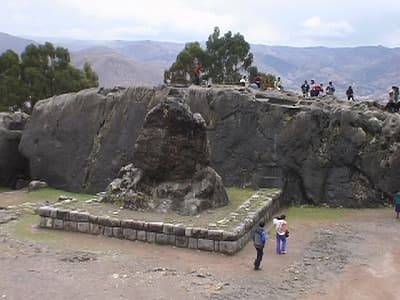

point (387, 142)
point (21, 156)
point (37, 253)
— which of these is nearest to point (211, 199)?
point (37, 253)

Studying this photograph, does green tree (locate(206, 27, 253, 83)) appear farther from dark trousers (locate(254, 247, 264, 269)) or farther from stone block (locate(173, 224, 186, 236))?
dark trousers (locate(254, 247, 264, 269))

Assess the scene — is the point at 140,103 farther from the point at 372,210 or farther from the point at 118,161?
the point at 372,210

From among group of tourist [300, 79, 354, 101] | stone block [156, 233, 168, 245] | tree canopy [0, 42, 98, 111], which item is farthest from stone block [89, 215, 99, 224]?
tree canopy [0, 42, 98, 111]

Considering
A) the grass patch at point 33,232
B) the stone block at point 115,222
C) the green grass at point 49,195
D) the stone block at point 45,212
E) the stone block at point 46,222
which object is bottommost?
the green grass at point 49,195

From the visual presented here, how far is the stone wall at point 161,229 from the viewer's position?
50.9ft

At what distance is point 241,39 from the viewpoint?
45.5 m

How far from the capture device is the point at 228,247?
15.4 metres

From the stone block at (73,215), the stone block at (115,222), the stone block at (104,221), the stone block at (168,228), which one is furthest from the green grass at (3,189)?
the stone block at (168,228)

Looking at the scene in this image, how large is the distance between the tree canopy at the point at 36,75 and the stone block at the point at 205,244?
29.8 meters

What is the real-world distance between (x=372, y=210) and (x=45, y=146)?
55.1ft

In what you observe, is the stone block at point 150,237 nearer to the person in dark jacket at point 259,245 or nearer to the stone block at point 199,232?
the stone block at point 199,232

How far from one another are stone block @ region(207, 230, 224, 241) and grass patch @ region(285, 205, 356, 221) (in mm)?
5707

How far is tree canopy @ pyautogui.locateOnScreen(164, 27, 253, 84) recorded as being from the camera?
44.2 m

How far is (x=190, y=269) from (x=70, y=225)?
535cm
